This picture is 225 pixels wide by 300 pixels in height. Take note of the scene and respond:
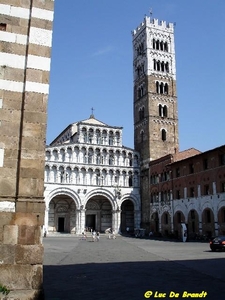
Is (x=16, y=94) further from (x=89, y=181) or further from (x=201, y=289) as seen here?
(x=89, y=181)

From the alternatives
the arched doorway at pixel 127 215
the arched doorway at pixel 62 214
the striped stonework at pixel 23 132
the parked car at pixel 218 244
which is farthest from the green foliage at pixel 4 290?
the arched doorway at pixel 127 215

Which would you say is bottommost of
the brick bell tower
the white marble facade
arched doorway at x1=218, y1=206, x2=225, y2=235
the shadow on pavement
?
the shadow on pavement

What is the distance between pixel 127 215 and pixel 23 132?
4653cm

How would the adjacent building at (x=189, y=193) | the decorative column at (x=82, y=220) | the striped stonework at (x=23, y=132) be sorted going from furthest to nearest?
the decorative column at (x=82, y=220) → the adjacent building at (x=189, y=193) → the striped stonework at (x=23, y=132)

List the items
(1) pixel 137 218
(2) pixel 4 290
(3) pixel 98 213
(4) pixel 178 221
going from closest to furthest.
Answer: (2) pixel 4 290, (4) pixel 178 221, (1) pixel 137 218, (3) pixel 98 213

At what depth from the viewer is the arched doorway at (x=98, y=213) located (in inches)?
2016

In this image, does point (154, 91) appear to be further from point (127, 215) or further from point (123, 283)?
point (123, 283)

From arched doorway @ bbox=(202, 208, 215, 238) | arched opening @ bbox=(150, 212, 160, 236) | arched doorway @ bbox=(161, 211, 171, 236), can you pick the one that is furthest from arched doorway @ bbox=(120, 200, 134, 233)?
arched doorway @ bbox=(202, 208, 215, 238)

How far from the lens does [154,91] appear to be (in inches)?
2112

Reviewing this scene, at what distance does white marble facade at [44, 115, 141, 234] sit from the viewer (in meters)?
47.0

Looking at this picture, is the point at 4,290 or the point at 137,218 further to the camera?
the point at 137,218

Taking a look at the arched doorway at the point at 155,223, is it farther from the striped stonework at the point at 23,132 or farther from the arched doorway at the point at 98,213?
the striped stonework at the point at 23,132

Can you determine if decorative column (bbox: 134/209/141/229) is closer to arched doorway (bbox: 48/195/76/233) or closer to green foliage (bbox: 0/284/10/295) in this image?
arched doorway (bbox: 48/195/76/233)

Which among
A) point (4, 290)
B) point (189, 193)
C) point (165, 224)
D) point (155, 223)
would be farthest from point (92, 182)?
point (4, 290)
